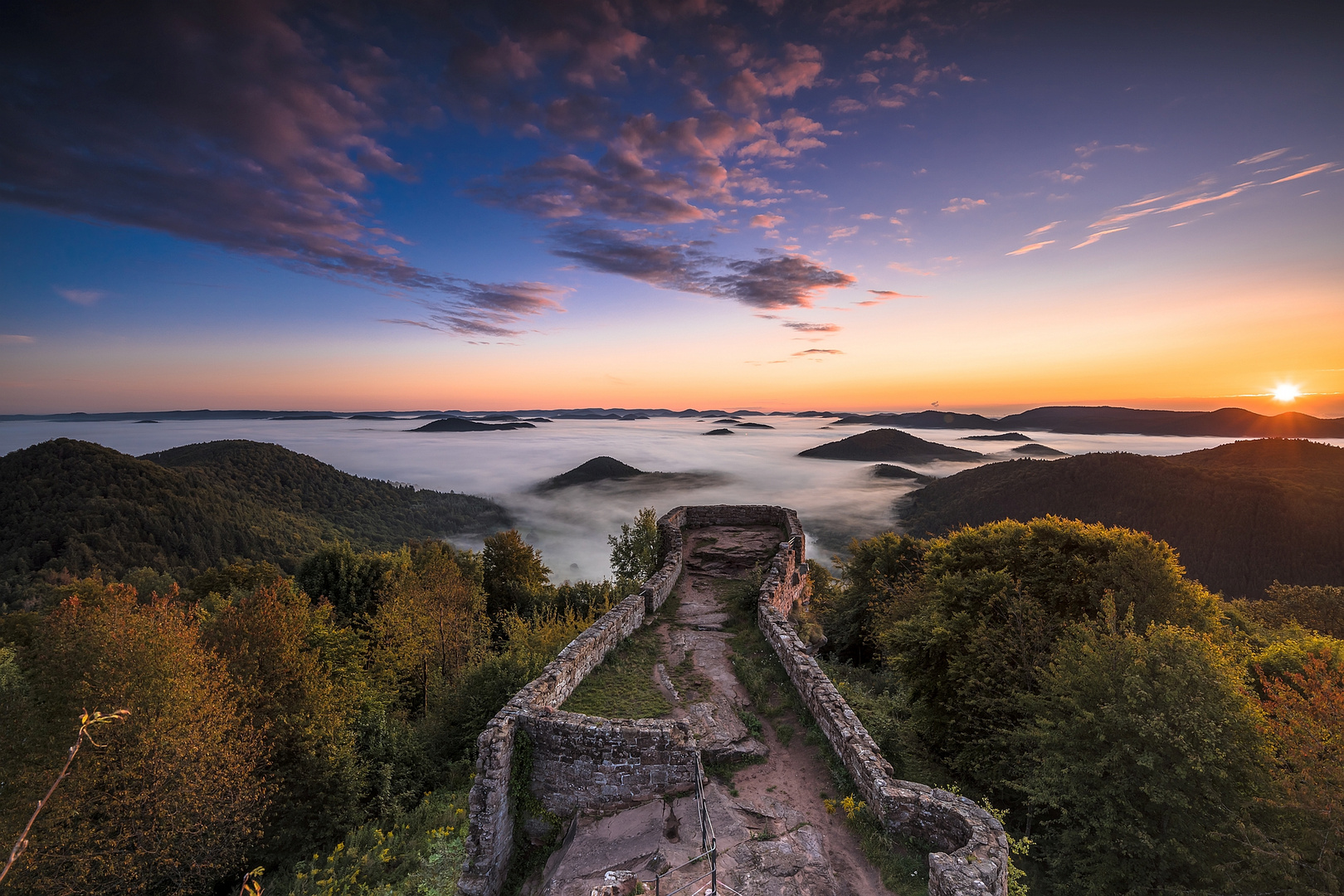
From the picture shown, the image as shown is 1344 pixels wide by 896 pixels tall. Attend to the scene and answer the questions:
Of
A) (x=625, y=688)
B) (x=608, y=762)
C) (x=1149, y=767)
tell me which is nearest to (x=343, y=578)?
(x=625, y=688)

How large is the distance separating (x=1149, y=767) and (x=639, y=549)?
20113mm

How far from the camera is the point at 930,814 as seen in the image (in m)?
8.80

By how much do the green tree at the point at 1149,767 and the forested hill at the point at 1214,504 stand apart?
164 feet

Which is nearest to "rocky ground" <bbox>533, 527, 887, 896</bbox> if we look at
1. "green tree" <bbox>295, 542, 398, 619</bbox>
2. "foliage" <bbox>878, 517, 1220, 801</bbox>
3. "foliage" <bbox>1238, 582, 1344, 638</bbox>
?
"foliage" <bbox>878, 517, 1220, 801</bbox>

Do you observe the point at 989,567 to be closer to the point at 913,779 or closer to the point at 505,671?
the point at 913,779

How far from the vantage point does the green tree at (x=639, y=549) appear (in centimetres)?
2494

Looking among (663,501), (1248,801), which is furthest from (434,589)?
(663,501)

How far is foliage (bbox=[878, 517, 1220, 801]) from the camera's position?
13688 millimetres

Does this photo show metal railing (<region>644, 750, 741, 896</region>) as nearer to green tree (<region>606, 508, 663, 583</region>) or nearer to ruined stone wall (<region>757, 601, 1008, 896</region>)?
ruined stone wall (<region>757, 601, 1008, 896</region>)

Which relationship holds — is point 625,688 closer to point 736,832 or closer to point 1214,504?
point 736,832

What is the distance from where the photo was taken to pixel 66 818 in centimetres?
1301

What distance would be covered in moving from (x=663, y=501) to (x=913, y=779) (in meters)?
156

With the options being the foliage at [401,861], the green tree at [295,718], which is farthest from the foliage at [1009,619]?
the green tree at [295,718]

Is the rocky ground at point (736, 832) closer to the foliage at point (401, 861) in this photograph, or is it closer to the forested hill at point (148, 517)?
the foliage at point (401, 861)
